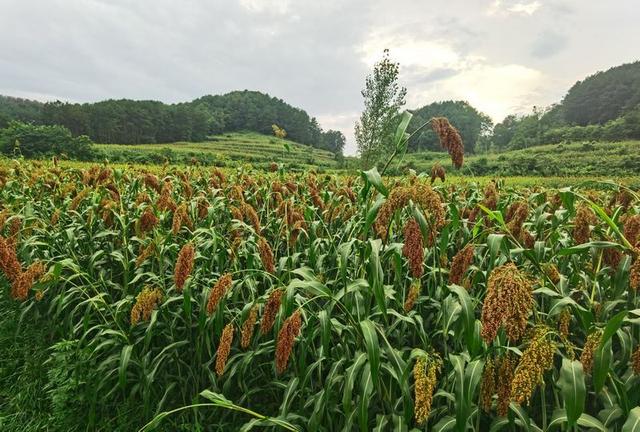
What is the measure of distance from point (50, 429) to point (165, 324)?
1092 millimetres

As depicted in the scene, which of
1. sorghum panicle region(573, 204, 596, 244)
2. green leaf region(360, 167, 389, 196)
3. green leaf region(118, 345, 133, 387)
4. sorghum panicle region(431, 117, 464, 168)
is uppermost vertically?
sorghum panicle region(431, 117, 464, 168)

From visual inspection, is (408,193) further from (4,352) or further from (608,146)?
(608,146)

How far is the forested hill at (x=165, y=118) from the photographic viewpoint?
225 ft

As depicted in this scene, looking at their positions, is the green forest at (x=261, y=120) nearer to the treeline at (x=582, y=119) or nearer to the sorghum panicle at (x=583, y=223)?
the treeline at (x=582, y=119)

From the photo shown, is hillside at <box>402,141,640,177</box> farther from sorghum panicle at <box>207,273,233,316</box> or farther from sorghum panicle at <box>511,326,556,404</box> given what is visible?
sorghum panicle at <box>511,326,556,404</box>

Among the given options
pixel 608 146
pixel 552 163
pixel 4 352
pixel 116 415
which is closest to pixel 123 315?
pixel 116 415

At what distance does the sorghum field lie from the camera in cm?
153

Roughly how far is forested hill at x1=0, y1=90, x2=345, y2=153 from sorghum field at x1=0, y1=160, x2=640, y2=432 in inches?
2176

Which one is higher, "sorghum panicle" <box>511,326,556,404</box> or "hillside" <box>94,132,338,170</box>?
"hillside" <box>94,132,338,170</box>

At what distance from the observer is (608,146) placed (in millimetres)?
53500

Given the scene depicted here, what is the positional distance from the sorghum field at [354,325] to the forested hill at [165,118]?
55280 millimetres

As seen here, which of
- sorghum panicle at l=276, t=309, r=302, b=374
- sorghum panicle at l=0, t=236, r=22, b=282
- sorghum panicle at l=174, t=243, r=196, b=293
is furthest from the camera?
sorghum panicle at l=0, t=236, r=22, b=282

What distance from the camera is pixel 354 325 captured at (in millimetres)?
1925

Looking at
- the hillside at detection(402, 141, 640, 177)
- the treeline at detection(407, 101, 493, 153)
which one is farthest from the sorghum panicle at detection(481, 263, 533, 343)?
the treeline at detection(407, 101, 493, 153)
